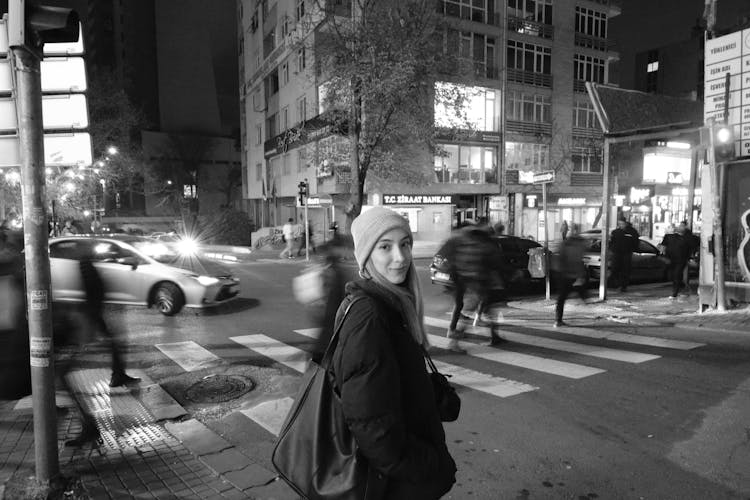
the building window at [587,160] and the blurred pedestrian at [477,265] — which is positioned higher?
the building window at [587,160]

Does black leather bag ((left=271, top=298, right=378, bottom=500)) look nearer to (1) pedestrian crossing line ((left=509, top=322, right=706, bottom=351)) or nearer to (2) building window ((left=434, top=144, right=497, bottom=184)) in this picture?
(1) pedestrian crossing line ((left=509, top=322, right=706, bottom=351))

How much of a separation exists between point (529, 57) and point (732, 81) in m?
27.9

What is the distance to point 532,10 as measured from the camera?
36062 mm

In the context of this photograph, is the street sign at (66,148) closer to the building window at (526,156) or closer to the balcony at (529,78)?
the building window at (526,156)

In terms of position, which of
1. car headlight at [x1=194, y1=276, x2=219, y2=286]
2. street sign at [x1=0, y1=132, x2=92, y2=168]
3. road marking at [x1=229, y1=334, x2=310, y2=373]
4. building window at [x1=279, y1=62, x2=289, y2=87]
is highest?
building window at [x1=279, y1=62, x2=289, y2=87]

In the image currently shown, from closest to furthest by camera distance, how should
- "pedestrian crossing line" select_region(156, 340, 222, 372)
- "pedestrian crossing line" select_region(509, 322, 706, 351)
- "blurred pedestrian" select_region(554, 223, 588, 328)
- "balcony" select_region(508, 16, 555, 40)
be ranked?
"pedestrian crossing line" select_region(156, 340, 222, 372)
"pedestrian crossing line" select_region(509, 322, 706, 351)
"blurred pedestrian" select_region(554, 223, 588, 328)
"balcony" select_region(508, 16, 555, 40)

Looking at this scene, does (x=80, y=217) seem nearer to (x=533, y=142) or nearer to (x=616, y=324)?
(x=533, y=142)

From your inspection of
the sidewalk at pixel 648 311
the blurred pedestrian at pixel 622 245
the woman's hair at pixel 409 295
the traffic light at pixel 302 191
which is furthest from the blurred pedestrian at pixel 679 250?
the traffic light at pixel 302 191

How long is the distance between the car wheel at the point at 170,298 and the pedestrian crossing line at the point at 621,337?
653 centimetres

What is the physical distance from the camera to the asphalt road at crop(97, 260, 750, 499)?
3.85 meters

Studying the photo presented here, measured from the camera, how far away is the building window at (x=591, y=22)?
38500 millimetres

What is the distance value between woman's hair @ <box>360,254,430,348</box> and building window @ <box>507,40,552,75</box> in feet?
118

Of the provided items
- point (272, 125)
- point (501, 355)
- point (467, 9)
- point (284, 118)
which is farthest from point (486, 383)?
point (272, 125)

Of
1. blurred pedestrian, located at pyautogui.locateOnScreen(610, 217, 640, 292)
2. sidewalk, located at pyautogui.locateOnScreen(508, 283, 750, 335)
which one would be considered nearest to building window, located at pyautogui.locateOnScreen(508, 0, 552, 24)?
blurred pedestrian, located at pyautogui.locateOnScreen(610, 217, 640, 292)
